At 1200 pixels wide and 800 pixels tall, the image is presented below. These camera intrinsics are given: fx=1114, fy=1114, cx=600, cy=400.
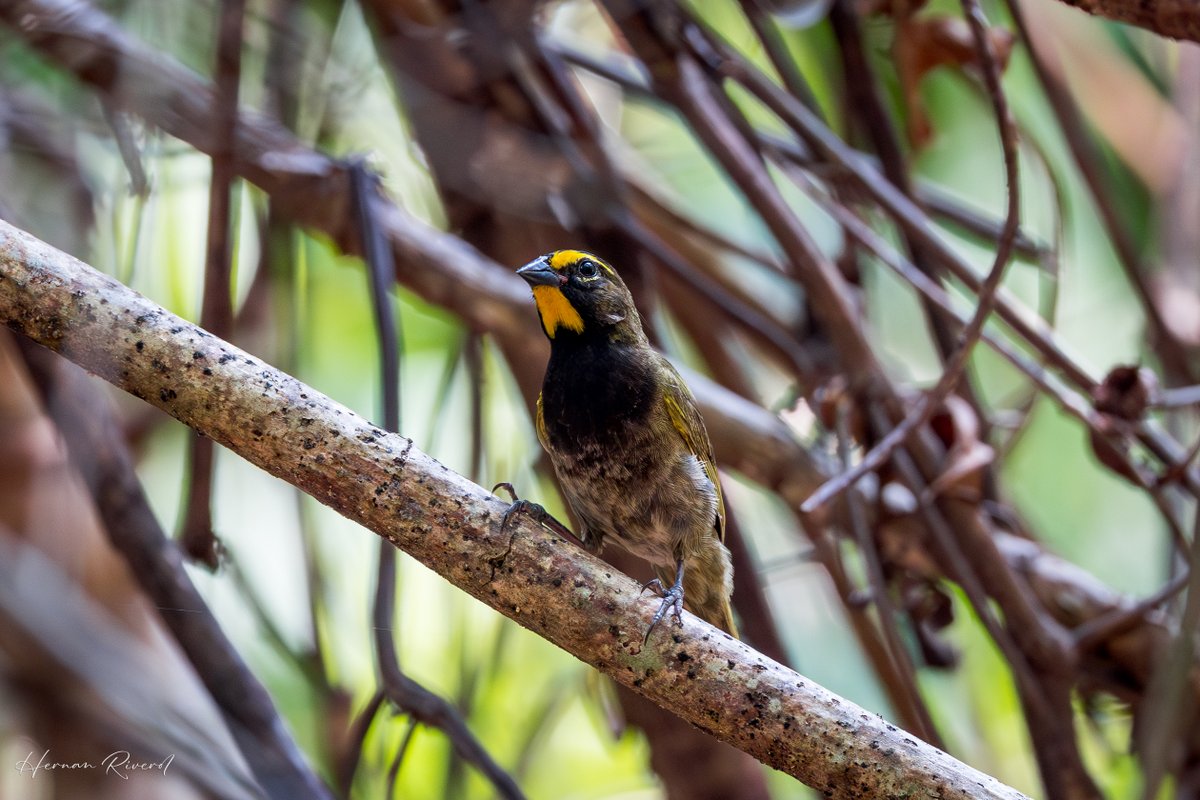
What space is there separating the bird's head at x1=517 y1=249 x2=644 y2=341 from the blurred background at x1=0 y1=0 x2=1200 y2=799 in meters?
0.36

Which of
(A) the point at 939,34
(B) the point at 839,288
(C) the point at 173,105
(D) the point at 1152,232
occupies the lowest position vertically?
(C) the point at 173,105

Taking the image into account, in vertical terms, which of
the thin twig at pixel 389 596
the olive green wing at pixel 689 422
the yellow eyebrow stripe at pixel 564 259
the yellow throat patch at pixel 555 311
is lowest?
the thin twig at pixel 389 596

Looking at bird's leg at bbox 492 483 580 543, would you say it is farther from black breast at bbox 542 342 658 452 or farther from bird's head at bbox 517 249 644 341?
bird's head at bbox 517 249 644 341

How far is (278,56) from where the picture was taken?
3.89m

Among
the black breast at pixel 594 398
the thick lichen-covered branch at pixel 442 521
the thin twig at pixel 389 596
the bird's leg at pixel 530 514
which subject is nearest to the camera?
the thick lichen-covered branch at pixel 442 521

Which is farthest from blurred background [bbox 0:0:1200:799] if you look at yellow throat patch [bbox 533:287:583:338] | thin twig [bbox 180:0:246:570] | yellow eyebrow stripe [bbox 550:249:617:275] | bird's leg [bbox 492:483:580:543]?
bird's leg [bbox 492:483:580:543]

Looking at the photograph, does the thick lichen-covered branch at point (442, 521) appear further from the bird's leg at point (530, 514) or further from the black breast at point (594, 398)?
the black breast at point (594, 398)

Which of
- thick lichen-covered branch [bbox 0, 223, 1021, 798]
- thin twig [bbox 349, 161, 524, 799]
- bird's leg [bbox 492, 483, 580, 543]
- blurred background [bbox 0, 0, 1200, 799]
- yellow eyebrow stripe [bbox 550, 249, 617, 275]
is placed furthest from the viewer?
blurred background [bbox 0, 0, 1200, 799]

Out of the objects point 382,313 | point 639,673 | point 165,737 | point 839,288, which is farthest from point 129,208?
point 639,673

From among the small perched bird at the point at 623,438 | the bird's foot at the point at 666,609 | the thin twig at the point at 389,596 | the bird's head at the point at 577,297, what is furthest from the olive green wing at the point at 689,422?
the bird's foot at the point at 666,609

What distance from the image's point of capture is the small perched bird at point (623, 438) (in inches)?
115

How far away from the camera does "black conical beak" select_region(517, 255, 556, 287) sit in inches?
121

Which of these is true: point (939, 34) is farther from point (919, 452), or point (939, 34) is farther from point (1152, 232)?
point (1152, 232)

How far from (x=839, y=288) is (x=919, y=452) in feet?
1.98
